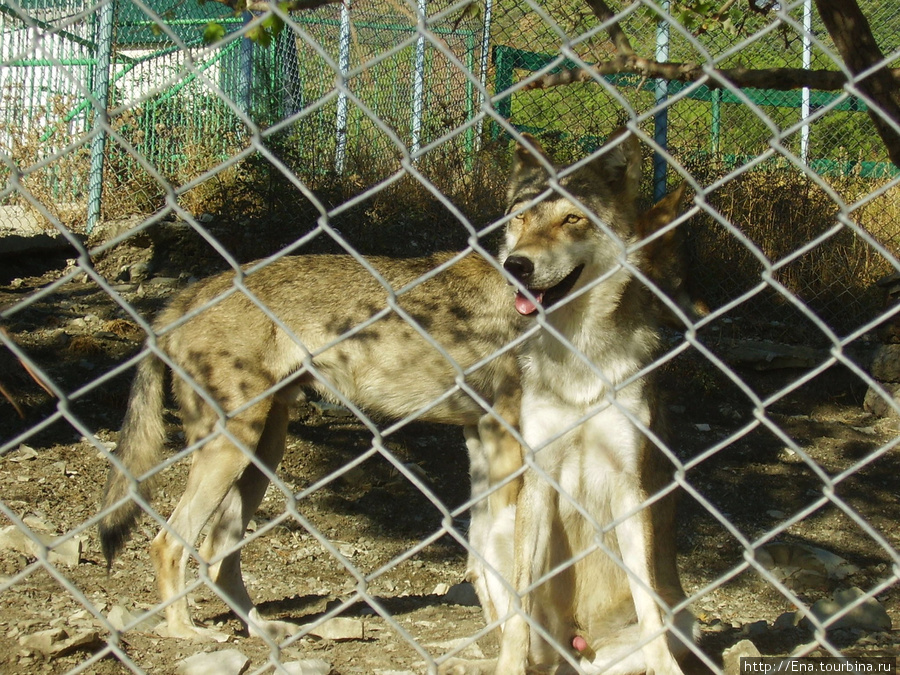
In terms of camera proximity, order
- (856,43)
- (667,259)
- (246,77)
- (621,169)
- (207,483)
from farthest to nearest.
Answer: (246,77) < (667,259) < (207,483) < (621,169) < (856,43)

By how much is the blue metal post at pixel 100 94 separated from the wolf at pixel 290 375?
13.3 ft

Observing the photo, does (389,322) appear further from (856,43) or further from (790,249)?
(790,249)

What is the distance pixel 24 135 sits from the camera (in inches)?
340

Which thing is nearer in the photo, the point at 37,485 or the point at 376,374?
the point at 376,374

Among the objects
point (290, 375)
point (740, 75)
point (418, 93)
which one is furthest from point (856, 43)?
point (418, 93)

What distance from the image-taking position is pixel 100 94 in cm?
834

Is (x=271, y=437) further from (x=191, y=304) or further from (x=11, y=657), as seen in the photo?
(x=11, y=657)

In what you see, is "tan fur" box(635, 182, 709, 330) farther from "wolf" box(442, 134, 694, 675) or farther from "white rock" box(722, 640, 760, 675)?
"white rock" box(722, 640, 760, 675)

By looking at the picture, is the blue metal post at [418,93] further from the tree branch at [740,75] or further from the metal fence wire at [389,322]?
the tree branch at [740,75]

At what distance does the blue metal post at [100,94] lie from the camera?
328 inches

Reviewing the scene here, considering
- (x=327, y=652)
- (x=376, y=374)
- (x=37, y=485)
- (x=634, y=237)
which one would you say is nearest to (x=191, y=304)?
(x=376, y=374)

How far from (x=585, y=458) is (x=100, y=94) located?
22.2 feet

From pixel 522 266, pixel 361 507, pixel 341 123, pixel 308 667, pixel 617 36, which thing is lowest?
pixel 361 507

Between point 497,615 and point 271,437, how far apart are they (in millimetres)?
1670
